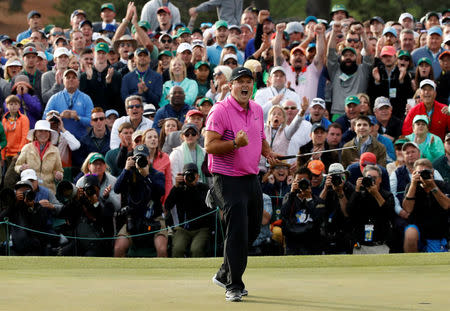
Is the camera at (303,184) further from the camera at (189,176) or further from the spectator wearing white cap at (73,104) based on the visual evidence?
the spectator wearing white cap at (73,104)

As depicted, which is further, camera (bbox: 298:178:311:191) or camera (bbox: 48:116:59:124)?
camera (bbox: 48:116:59:124)

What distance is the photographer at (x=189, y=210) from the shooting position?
11828mm

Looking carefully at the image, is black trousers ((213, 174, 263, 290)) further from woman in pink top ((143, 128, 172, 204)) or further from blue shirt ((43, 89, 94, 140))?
blue shirt ((43, 89, 94, 140))

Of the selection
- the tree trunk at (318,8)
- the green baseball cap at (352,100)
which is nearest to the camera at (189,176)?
the green baseball cap at (352,100)

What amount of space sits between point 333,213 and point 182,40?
6.82 m

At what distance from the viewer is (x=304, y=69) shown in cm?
1512

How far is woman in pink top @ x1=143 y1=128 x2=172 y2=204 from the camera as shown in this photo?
12.4 m

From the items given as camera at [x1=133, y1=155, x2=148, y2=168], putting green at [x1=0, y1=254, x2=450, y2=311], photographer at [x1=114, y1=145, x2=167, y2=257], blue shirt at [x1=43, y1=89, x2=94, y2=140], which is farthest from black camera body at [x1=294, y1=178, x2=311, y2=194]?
blue shirt at [x1=43, y1=89, x2=94, y2=140]

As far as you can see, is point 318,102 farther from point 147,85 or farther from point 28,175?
point 28,175

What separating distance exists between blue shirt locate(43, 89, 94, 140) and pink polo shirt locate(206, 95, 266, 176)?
289 inches

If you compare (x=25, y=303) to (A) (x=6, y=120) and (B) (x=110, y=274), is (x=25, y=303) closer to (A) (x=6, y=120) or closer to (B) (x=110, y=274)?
(B) (x=110, y=274)

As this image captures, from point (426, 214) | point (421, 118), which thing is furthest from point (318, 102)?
point (426, 214)

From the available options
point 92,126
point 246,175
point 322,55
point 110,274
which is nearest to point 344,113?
point 322,55

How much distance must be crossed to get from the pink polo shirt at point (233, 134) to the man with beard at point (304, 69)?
8.05 metres
